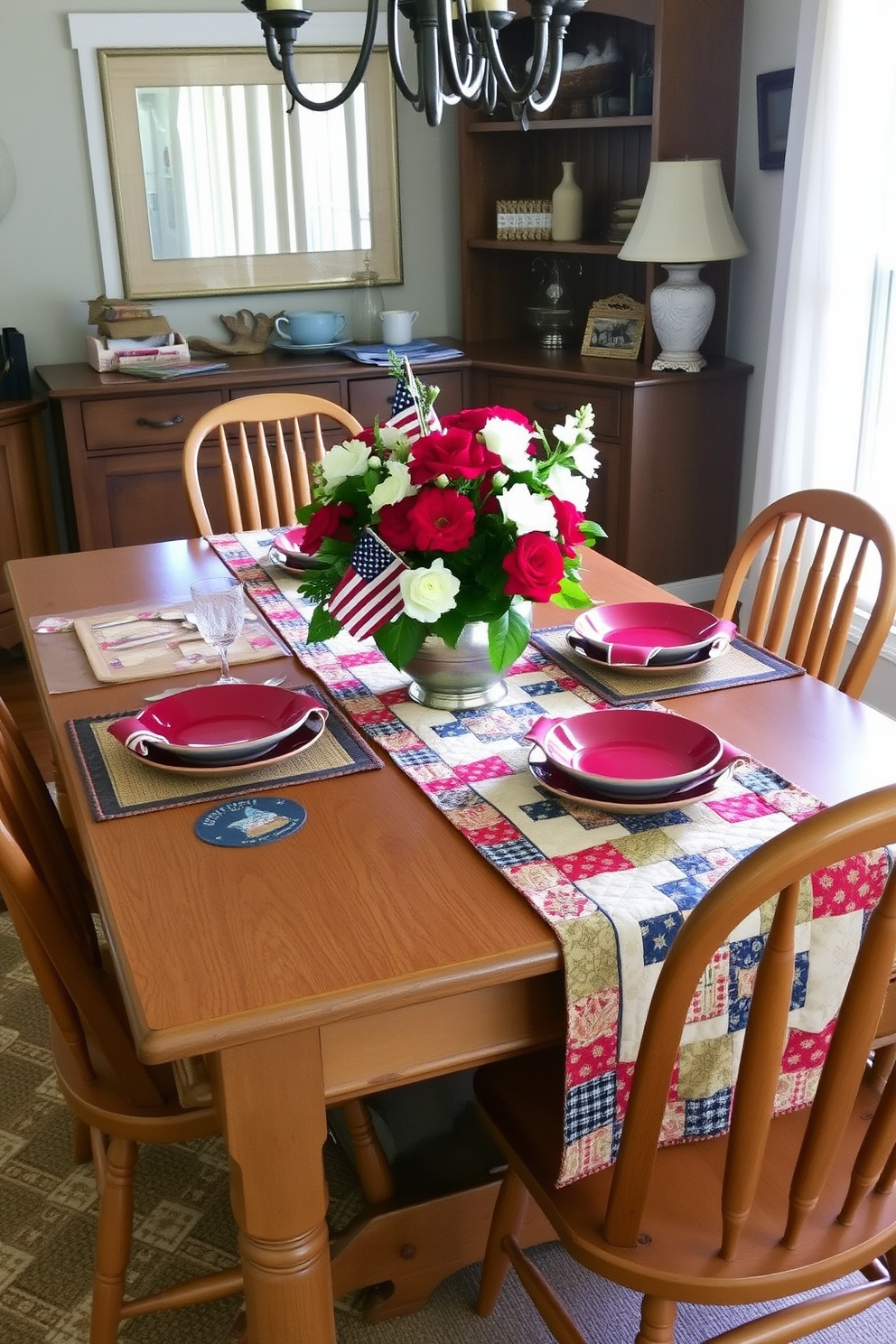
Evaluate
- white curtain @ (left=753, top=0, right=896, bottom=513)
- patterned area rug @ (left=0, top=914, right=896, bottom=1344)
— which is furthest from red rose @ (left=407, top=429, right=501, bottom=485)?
white curtain @ (left=753, top=0, right=896, bottom=513)

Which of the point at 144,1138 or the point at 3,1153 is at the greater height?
the point at 144,1138

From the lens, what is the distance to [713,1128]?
125 cm

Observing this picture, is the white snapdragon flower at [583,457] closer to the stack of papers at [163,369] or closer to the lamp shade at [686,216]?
Result: the lamp shade at [686,216]

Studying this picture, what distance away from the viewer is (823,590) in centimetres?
196

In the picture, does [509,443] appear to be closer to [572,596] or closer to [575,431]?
[575,431]

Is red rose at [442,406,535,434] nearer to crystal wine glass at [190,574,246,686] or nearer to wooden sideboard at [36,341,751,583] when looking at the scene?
crystal wine glass at [190,574,246,686]

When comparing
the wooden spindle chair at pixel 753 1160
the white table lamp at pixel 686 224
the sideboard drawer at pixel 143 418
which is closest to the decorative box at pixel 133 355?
the sideboard drawer at pixel 143 418

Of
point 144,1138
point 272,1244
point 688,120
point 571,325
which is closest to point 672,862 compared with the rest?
point 272,1244

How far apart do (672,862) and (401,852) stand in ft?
0.90

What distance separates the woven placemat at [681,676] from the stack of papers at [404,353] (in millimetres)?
2132

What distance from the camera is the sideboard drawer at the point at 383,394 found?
375cm

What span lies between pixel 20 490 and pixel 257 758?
8.09 ft

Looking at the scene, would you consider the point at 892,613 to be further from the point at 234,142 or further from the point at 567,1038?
the point at 234,142

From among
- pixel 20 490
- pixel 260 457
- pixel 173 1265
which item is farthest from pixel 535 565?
pixel 20 490
